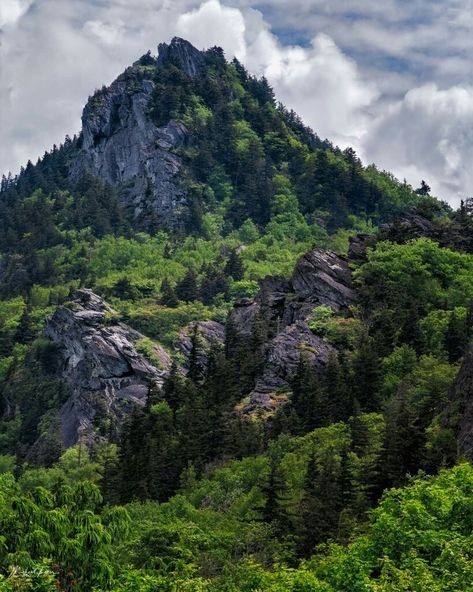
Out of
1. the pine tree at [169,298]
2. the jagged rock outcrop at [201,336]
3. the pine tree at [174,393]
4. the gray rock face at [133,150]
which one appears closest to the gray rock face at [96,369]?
the jagged rock outcrop at [201,336]

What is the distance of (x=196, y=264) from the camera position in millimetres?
154000

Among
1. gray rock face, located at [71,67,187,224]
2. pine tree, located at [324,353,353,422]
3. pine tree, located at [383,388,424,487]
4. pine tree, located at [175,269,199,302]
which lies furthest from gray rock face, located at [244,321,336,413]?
gray rock face, located at [71,67,187,224]

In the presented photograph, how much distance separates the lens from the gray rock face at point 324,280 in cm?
8796

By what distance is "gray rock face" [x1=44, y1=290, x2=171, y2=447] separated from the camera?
10369cm

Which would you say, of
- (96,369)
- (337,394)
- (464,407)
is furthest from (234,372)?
(96,369)

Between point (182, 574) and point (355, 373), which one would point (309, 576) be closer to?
point (182, 574)

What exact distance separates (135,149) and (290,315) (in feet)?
323

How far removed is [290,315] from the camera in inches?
3467

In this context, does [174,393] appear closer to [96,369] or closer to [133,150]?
[96,369]

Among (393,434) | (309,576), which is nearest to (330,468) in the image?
(393,434)

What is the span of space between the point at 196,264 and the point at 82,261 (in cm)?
1922

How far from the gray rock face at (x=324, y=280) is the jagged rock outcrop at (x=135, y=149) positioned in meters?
77.2

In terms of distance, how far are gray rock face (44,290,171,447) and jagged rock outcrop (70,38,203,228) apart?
53.9 meters

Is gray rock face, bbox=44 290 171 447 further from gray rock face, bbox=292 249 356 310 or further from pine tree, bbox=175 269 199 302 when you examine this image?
gray rock face, bbox=292 249 356 310
